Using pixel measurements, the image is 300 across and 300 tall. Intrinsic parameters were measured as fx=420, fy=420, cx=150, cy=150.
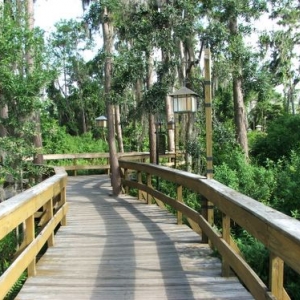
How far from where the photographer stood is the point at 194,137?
11.4 metres

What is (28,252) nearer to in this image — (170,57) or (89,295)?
(89,295)

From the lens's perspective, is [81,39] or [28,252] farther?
[81,39]

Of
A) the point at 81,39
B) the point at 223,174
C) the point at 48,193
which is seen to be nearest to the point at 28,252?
the point at 48,193

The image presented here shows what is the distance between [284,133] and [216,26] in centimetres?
454

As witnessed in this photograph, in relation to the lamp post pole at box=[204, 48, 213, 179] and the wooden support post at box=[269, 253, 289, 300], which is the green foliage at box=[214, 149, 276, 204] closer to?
the lamp post pole at box=[204, 48, 213, 179]

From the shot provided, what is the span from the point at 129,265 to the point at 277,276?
224 cm

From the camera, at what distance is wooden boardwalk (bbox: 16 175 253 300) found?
3.65m

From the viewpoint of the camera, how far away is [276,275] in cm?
250

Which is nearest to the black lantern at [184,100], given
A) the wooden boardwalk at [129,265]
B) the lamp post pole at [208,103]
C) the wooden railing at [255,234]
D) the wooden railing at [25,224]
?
the wooden boardwalk at [129,265]

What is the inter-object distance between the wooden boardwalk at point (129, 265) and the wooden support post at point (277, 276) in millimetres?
988

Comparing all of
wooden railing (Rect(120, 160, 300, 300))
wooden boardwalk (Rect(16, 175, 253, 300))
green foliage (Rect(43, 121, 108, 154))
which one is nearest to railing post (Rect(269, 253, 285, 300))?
wooden railing (Rect(120, 160, 300, 300))

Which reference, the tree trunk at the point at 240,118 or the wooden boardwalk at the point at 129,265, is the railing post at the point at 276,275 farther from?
the tree trunk at the point at 240,118

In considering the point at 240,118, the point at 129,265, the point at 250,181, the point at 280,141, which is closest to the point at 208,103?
the point at 129,265

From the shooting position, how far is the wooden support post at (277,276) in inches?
97.8
